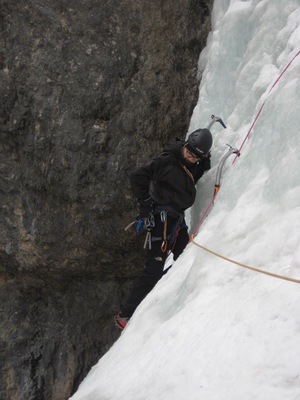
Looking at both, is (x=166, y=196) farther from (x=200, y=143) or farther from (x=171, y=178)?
(x=200, y=143)

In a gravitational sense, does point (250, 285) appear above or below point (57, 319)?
above

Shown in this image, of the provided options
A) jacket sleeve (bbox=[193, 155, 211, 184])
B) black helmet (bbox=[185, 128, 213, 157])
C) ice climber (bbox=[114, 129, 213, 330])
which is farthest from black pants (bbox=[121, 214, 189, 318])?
black helmet (bbox=[185, 128, 213, 157])

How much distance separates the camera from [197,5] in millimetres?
4855

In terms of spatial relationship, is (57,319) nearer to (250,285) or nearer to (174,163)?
(174,163)

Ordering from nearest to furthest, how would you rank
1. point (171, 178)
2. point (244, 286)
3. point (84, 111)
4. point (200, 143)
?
point (244, 286) → point (200, 143) → point (171, 178) → point (84, 111)

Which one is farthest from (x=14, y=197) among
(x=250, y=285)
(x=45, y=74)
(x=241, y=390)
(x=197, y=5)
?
(x=241, y=390)

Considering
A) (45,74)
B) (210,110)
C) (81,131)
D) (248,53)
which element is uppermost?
(248,53)

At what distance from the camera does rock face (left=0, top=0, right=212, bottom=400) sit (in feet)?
15.6

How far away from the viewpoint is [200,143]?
12.0 ft

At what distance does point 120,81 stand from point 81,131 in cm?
74

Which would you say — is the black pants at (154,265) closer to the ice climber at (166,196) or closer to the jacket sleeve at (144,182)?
the ice climber at (166,196)

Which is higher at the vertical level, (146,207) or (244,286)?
(244,286)

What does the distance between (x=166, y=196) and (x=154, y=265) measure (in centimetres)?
70

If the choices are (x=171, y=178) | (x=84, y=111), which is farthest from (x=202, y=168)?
(x=84, y=111)
